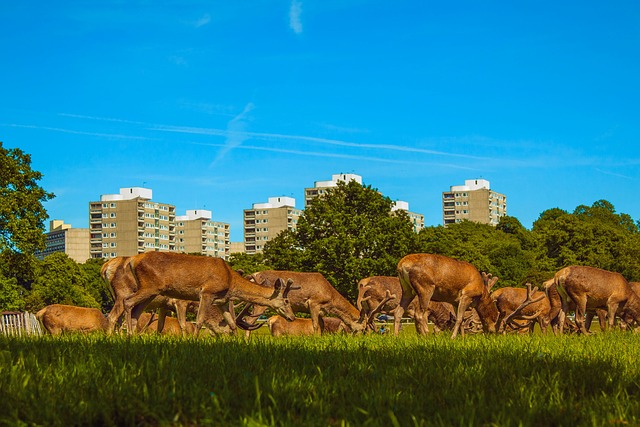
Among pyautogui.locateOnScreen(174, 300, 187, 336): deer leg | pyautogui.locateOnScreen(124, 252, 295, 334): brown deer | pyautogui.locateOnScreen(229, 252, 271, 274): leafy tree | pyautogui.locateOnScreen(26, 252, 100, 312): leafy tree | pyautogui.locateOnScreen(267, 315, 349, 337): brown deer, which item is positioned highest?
pyautogui.locateOnScreen(229, 252, 271, 274): leafy tree

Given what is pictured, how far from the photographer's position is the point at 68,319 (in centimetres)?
2903

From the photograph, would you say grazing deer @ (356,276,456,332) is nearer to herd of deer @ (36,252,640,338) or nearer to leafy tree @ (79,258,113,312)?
herd of deer @ (36,252,640,338)

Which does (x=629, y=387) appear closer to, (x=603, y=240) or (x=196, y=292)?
(x=196, y=292)

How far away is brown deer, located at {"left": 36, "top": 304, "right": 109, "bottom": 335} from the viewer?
28.9m

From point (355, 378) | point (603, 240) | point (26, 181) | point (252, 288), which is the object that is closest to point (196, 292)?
point (252, 288)

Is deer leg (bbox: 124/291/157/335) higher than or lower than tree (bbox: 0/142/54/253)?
lower

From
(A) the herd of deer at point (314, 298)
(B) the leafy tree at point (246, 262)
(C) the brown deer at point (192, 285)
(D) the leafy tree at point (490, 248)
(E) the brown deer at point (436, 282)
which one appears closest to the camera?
(C) the brown deer at point (192, 285)

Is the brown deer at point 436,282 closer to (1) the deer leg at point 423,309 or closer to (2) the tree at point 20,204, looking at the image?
(1) the deer leg at point 423,309

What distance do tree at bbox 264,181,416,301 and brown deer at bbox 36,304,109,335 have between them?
83.8 feet

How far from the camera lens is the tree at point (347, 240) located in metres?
54.2

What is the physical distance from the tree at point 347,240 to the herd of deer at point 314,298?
2180 centimetres

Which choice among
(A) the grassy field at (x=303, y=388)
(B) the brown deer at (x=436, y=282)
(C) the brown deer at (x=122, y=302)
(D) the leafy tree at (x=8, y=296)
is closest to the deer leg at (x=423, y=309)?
(B) the brown deer at (x=436, y=282)

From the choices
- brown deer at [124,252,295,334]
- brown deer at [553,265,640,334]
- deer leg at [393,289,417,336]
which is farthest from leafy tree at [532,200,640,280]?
brown deer at [124,252,295,334]

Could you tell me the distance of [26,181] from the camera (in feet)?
166
